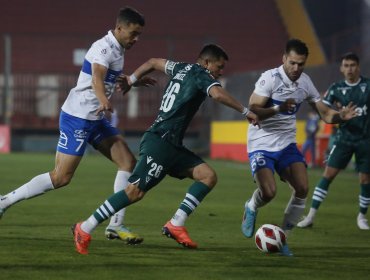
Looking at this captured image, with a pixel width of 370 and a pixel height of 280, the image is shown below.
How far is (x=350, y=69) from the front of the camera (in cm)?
1265

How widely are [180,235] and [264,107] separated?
1.57 m

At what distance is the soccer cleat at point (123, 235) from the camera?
9.72 meters

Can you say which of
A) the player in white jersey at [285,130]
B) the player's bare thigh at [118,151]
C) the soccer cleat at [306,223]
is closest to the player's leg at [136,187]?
the player's bare thigh at [118,151]

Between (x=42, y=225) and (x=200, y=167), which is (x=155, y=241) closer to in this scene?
(x=200, y=167)

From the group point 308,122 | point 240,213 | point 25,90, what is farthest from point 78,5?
point 240,213

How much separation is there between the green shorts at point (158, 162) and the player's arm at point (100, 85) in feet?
2.08

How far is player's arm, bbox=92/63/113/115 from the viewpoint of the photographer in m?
8.95

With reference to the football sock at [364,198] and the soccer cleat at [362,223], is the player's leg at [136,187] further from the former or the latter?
the football sock at [364,198]

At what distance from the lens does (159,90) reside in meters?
40.7

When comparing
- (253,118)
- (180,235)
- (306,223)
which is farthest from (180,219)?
(306,223)

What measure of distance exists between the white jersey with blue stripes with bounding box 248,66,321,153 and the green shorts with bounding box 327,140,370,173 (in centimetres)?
276

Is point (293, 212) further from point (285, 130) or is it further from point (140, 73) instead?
point (140, 73)

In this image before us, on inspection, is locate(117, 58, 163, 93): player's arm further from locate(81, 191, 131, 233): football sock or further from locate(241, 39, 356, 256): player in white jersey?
locate(81, 191, 131, 233): football sock

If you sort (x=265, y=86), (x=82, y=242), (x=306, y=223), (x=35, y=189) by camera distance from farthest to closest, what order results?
1. (x=306, y=223)
2. (x=35, y=189)
3. (x=265, y=86)
4. (x=82, y=242)
